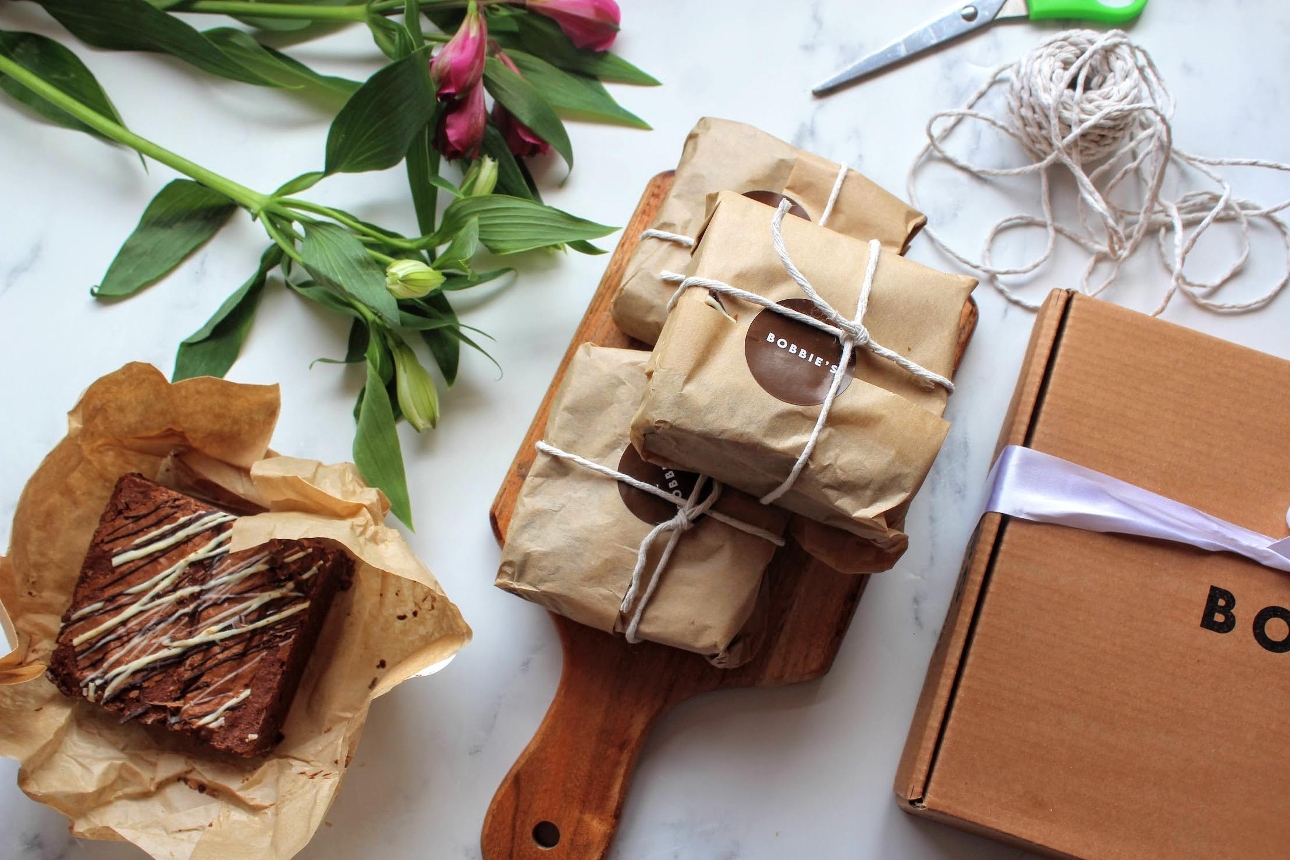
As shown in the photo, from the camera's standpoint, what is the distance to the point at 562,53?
49.3 inches

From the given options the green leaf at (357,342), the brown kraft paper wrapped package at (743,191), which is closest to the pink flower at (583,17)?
the brown kraft paper wrapped package at (743,191)

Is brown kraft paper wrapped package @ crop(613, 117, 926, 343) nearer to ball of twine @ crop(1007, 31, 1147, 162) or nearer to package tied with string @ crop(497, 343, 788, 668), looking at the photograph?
package tied with string @ crop(497, 343, 788, 668)

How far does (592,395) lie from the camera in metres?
1.04

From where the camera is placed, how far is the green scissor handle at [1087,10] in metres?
1.27

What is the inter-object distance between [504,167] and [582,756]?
71 cm

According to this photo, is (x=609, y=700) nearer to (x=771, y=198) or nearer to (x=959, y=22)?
(x=771, y=198)

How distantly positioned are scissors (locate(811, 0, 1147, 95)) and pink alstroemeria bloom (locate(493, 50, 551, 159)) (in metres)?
0.37

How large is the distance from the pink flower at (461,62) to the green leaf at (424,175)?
6 centimetres

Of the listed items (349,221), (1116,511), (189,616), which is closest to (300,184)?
(349,221)

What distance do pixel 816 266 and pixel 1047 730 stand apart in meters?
0.53

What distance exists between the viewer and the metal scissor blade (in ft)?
4.20

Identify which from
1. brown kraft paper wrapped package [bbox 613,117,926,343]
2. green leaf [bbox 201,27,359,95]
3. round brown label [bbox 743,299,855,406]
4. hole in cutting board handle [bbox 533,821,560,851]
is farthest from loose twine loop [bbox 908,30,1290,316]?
hole in cutting board handle [bbox 533,821,560,851]

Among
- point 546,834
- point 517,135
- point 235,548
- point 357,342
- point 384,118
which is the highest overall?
point 517,135

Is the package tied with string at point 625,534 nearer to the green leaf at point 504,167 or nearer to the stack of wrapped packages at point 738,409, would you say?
the stack of wrapped packages at point 738,409
